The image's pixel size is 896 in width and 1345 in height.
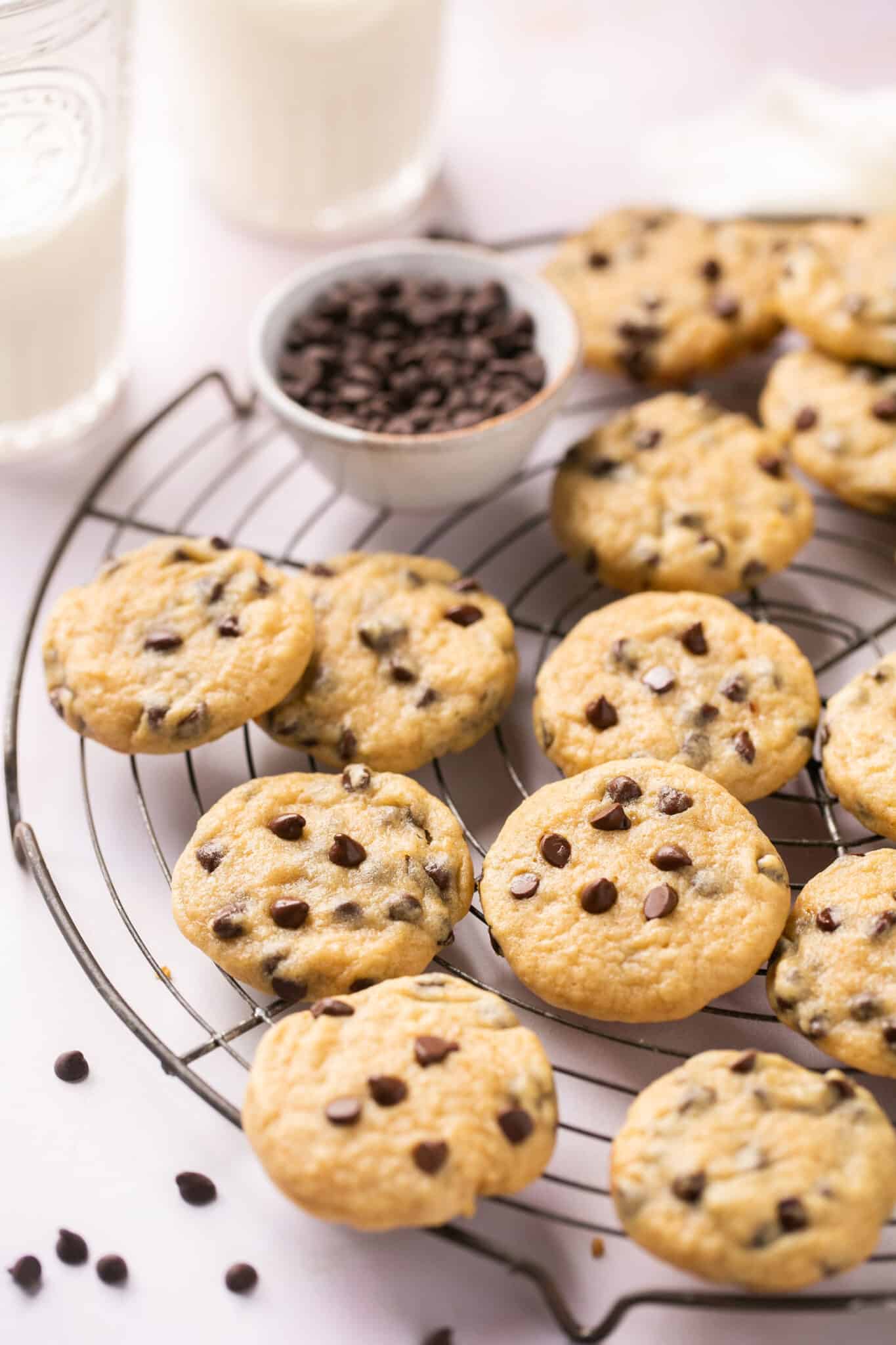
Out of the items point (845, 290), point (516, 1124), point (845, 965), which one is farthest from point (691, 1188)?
point (845, 290)

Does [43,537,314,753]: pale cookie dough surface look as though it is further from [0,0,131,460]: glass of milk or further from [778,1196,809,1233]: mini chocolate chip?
[778,1196,809,1233]: mini chocolate chip

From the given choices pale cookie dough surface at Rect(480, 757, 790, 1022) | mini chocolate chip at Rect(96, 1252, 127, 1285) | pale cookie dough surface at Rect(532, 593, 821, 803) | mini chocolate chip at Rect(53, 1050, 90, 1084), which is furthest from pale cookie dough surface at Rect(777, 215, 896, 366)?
mini chocolate chip at Rect(96, 1252, 127, 1285)

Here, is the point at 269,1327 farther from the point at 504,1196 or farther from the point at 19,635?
the point at 19,635

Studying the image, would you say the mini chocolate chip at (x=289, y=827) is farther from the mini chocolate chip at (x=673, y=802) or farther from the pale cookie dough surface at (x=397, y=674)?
the mini chocolate chip at (x=673, y=802)

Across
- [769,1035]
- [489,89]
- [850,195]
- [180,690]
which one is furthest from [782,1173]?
[489,89]

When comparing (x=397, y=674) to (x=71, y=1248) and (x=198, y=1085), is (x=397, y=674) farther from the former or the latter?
(x=71, y=1248)

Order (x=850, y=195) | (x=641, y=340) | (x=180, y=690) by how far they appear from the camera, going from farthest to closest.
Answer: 1. (x=850, y=195)
2. (x=641, y=340)
3. (x=180, y=690)

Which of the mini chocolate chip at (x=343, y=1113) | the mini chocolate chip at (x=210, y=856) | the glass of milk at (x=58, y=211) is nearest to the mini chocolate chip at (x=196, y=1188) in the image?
the mini chocolate chip at (x=343, y=1113)
